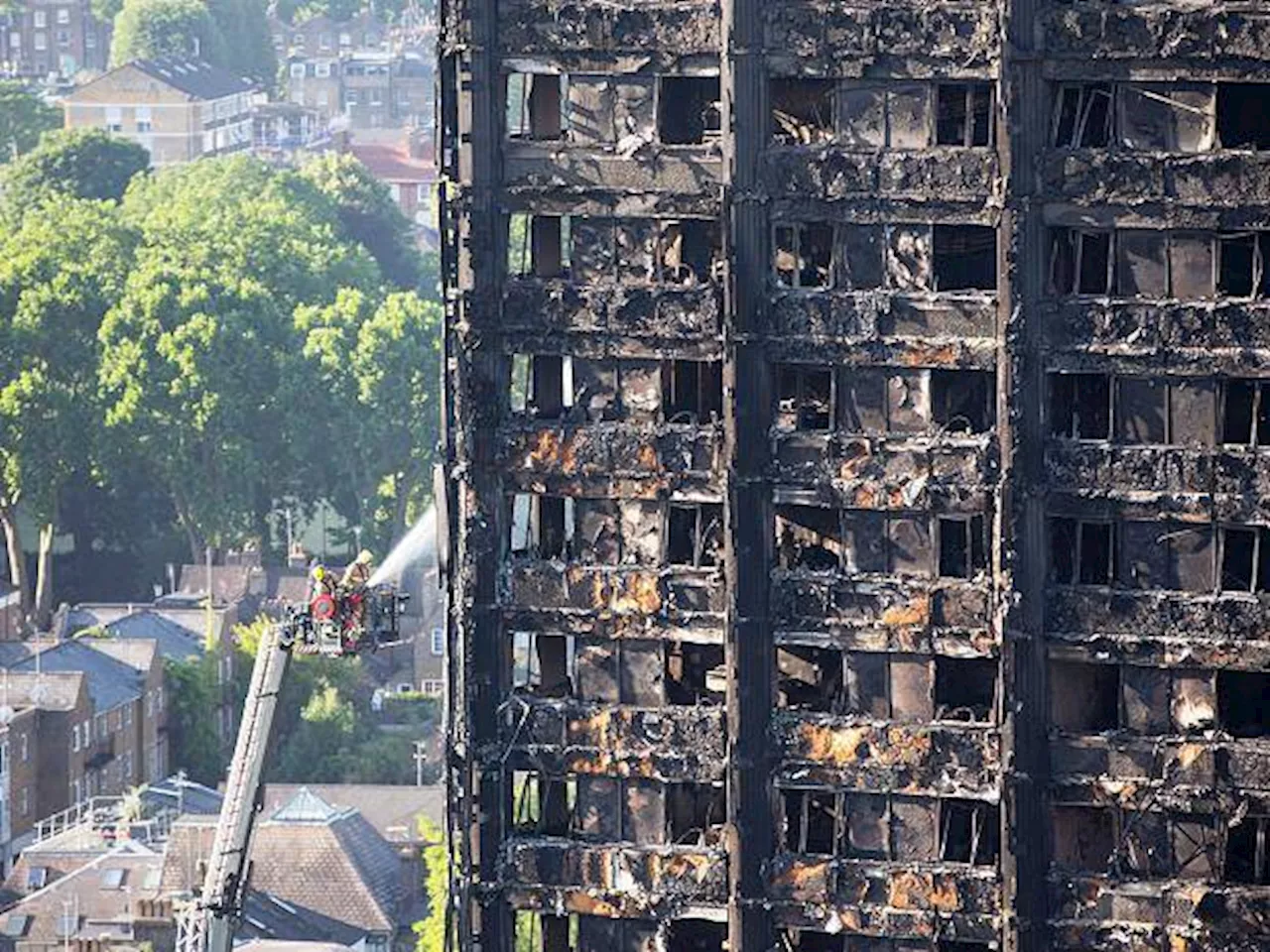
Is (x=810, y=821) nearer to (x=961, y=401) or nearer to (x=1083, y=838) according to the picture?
(x=1083, y=838)

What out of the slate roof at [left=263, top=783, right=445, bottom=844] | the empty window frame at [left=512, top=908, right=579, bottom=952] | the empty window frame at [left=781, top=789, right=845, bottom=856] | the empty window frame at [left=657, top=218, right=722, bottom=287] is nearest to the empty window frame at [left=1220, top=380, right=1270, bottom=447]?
the empty window frame at [left=657, top=218, right=722, bottom=287]

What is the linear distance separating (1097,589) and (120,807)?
127526 millimetres

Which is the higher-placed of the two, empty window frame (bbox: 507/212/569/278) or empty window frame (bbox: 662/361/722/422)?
empty window frame (bbox: 507/212/569/278)

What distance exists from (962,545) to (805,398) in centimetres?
286

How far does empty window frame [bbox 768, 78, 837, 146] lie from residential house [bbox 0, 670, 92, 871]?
129536 mm

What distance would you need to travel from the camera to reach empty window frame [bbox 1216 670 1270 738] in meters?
66.2

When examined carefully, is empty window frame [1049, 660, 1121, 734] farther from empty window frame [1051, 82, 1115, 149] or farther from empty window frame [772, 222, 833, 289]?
empty window frame [1051, 82, 1115, 149]

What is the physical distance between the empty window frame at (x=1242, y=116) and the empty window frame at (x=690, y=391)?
296 inches

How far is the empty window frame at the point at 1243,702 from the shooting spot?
6625 centimetres

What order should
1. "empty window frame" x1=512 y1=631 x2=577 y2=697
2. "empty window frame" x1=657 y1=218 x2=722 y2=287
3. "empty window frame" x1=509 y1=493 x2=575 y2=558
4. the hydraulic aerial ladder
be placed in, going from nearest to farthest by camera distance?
"empty window frame" x1=657 y1=218 x2=722 y2=287, "empty window frame" x1=509 y1=493 x2=575 y2=558, "empty window frame" x1=512 y1=631 x2=577 y2=697, the hydraulic aerial ladder

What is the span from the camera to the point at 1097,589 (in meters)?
66.0

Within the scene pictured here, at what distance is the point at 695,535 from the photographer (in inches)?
2667

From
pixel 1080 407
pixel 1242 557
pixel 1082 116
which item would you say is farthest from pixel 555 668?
pixel 1082 116

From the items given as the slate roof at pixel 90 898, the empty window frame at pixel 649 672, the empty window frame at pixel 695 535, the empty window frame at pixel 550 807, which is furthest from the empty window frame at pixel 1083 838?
the slate roof at pixel 90 898
